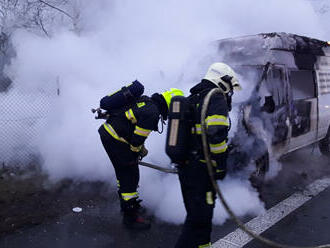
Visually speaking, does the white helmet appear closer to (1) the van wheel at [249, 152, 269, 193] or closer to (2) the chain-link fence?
(1) the van wheel at [249, 152, 269, 193]

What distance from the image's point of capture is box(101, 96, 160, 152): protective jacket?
137 inches

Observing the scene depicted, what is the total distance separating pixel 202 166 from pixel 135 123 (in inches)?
43.4

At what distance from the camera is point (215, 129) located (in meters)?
2.64

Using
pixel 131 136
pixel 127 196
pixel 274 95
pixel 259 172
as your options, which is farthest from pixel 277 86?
pixel 127 196

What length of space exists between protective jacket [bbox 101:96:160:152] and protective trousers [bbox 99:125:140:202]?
0.06 meters

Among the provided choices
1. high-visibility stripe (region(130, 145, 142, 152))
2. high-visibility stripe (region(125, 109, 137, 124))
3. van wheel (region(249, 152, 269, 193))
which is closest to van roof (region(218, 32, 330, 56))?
van wheel (region(249, 152, 269, 193))

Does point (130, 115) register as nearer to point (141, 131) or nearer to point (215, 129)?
point (141, 131)

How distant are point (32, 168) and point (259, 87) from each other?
377cm

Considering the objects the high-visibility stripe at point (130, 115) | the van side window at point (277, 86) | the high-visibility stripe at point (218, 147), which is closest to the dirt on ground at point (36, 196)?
the high-visibility stripe at point (130, 115)

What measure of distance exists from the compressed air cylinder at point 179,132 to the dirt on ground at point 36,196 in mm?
2076

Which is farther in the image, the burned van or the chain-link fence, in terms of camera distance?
the chain-link fence

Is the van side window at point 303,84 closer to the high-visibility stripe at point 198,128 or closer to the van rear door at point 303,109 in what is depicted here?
the van rear door at point 303,109

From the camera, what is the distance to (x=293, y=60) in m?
5.21

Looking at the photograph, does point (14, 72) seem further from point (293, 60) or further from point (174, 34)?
point (293, 60)
